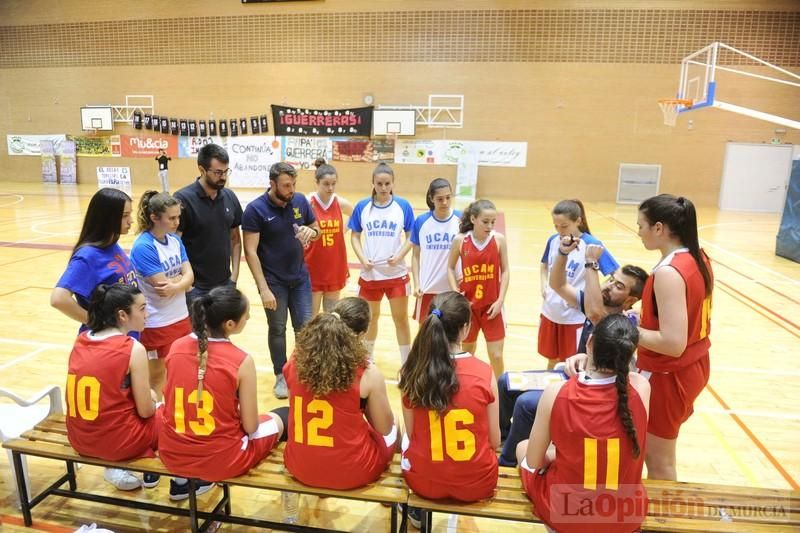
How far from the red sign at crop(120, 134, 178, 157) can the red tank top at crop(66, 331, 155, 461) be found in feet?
62.0

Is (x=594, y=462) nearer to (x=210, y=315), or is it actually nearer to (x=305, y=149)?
(x=210, y=315)

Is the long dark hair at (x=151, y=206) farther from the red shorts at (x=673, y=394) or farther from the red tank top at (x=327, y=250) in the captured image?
the red shorts at (x=673, y=394)

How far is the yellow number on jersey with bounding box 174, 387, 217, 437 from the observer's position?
240 centimetres

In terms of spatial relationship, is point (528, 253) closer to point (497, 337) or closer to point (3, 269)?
point (497, 337)

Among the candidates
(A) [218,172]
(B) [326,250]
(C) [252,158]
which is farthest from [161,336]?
(C) [252,158]

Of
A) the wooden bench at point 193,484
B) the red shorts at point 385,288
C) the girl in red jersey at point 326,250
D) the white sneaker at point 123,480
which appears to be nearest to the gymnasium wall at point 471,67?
the girl in red jersey at point 326,250

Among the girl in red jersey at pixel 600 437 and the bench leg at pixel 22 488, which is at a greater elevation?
the girl in red jersey at pixel 600 437

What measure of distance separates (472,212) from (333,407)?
223cm

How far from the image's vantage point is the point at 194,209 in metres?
3.79

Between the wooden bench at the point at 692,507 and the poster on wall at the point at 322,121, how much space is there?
55.3ft

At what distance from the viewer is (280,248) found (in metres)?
4.19

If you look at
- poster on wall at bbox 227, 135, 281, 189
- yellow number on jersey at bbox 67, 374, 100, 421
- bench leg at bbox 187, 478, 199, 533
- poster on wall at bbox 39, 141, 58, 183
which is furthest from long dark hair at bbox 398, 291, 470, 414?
poster on wall at bbox 39, 141, 58, 183

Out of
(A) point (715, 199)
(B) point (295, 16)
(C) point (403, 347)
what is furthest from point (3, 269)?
(A) point (715, 199)

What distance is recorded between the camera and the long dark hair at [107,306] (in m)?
2.62
